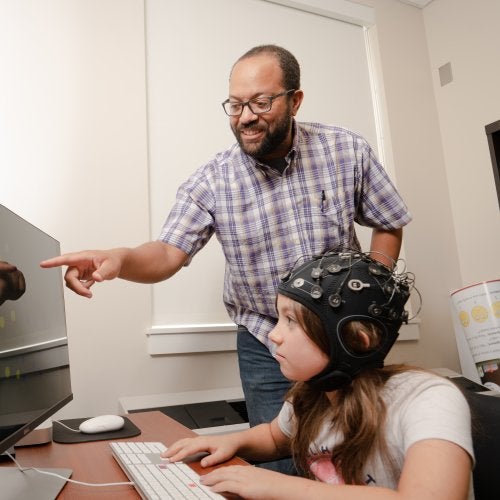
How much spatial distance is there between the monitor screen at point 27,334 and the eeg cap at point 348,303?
1.42 ft

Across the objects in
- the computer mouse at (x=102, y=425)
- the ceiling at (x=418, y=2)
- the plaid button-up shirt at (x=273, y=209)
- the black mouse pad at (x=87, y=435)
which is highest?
the ceiling at (x=418, y=2)

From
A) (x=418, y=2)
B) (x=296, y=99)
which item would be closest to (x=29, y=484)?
(x=296, y=99)

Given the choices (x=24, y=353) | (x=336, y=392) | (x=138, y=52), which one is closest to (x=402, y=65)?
(x=138, y=52)

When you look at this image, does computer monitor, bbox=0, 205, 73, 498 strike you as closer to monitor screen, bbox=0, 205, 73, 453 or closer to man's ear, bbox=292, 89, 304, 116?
monitor screen, bbox=0, 205, 73, 453

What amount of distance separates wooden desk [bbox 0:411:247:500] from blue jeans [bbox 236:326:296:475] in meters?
0.31

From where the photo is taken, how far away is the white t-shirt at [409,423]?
644mm

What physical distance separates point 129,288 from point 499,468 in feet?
4.60

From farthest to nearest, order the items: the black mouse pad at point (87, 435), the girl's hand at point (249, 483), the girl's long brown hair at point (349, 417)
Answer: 1. the black mouse pad at point (87, 435)
2. the girl's long brown hair at point (349, 417)
3. the girl's hand at point (249, 483)

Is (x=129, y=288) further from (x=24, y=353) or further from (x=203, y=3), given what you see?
(x=203, y=3)

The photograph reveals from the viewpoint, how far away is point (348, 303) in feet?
2.58

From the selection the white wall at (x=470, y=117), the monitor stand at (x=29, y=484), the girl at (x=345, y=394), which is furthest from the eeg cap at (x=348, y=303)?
the white wall at (x=470, y=117)

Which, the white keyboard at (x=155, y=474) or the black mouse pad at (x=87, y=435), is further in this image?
the black mouse pad at (x=87, y=435)

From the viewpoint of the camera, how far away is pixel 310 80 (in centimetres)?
247

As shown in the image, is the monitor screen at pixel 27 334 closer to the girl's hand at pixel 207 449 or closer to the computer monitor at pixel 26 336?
the computer monitor at pixel 26 336
